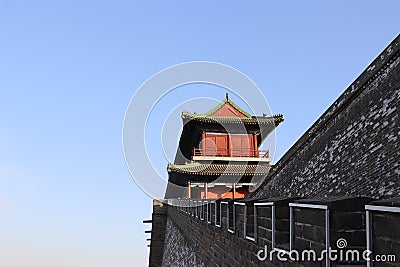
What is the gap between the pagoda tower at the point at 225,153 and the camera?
2131cm

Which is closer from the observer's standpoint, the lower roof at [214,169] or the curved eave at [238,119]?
the lower roof at [214,169]

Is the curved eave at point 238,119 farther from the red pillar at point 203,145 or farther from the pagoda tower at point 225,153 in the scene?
the red pillar at point 203,145

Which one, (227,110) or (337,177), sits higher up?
(227,110)

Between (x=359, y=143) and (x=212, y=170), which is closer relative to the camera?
(x=359, y=143)

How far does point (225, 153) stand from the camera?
22.0 metres

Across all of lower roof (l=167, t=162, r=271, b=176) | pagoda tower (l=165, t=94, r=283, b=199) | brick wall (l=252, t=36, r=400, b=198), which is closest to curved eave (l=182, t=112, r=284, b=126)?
pagoda tower (l=165, t=94, r=283, b=199)

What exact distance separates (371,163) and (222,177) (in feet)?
43.4

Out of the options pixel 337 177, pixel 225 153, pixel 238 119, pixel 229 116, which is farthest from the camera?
pixel 229 116

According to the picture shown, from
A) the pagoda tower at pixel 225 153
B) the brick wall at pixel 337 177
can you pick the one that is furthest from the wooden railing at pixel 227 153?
the brick wall at pixel 337 177

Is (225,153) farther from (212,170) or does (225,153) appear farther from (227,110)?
(227,110)

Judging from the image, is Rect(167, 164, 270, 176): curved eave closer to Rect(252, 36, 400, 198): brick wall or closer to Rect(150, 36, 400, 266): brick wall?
Rect(150, 36, 400, 266): brick wall

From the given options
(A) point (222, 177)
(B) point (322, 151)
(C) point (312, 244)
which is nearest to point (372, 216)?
(C) point (312, 244)

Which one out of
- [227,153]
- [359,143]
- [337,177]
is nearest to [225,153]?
[227,153]

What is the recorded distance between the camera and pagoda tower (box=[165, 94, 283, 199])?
21.3 metres
